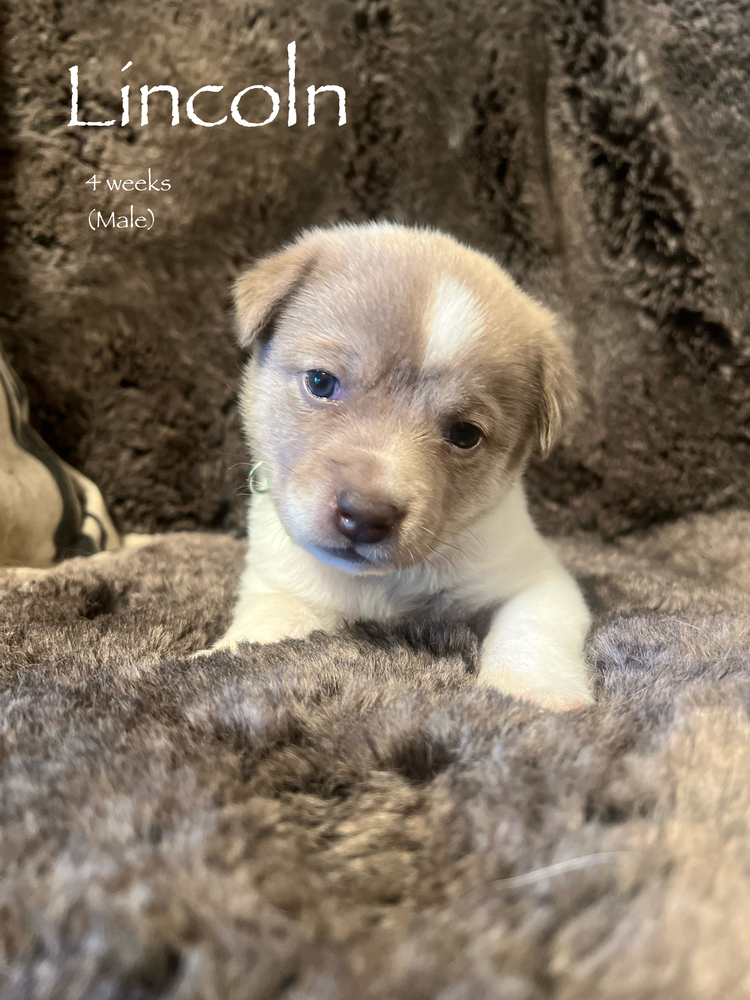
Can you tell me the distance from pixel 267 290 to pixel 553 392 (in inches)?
30.2

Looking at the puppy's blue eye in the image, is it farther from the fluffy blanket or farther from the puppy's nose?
the fluffy blanket

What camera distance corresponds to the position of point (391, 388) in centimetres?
157

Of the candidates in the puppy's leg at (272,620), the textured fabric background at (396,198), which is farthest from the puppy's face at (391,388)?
the textured fabric background at (396,198)

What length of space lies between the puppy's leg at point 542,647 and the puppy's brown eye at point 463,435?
0.41m

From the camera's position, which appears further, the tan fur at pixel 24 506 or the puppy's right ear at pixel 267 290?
→ the tan fur at pixel 24 506

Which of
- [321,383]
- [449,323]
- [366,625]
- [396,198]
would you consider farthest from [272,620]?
[396,198]

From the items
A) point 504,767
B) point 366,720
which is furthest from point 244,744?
point 504,767

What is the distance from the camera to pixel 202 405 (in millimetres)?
2604

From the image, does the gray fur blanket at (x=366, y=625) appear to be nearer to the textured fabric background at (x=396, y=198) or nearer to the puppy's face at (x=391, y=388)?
the textured fabric background at (x=396, y=198)

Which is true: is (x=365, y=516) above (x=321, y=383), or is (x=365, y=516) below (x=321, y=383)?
below

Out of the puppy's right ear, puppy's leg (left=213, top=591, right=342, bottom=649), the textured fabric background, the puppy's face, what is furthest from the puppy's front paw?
the textured fabric background

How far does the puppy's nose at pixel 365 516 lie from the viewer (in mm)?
1371

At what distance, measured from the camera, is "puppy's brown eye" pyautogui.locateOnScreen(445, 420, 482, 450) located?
1.63 meters

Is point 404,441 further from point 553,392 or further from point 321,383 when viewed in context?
point 553,392
